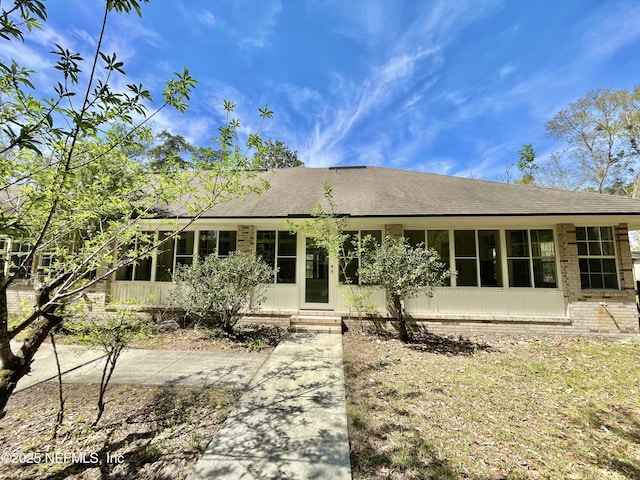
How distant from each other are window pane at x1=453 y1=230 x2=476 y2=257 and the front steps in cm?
424

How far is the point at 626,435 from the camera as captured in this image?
3271 millimetres

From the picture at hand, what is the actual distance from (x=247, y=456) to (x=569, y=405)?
4.59 metres

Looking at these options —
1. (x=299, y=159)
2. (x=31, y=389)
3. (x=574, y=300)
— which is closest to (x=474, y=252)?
(x=574, y=300)

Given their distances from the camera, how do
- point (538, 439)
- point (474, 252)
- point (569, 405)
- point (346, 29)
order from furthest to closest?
point (346, 29) < point (474, 252) < point (569, 405) < point (538, 439)

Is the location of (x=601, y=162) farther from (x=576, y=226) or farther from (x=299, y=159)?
(x=299, y=159)

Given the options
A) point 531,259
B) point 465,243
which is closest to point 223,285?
point 465,243

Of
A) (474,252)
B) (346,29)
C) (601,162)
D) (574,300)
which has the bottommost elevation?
(574,300)

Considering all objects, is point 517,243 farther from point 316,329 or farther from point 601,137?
point 601,137

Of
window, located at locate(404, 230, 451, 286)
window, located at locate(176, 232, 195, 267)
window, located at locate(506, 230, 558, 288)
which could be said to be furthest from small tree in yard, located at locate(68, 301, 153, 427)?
window, located at locate(506, 230, 558, 288)

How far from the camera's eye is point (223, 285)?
22.6ft

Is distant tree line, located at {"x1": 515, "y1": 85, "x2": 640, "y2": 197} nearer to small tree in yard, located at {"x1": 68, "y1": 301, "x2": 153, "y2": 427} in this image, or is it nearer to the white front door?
the white front door

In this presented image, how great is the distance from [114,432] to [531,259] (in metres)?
10.1

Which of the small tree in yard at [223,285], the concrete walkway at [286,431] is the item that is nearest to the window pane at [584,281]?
the concrete walkway at [286,431]

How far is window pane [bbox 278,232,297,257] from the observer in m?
8.78
